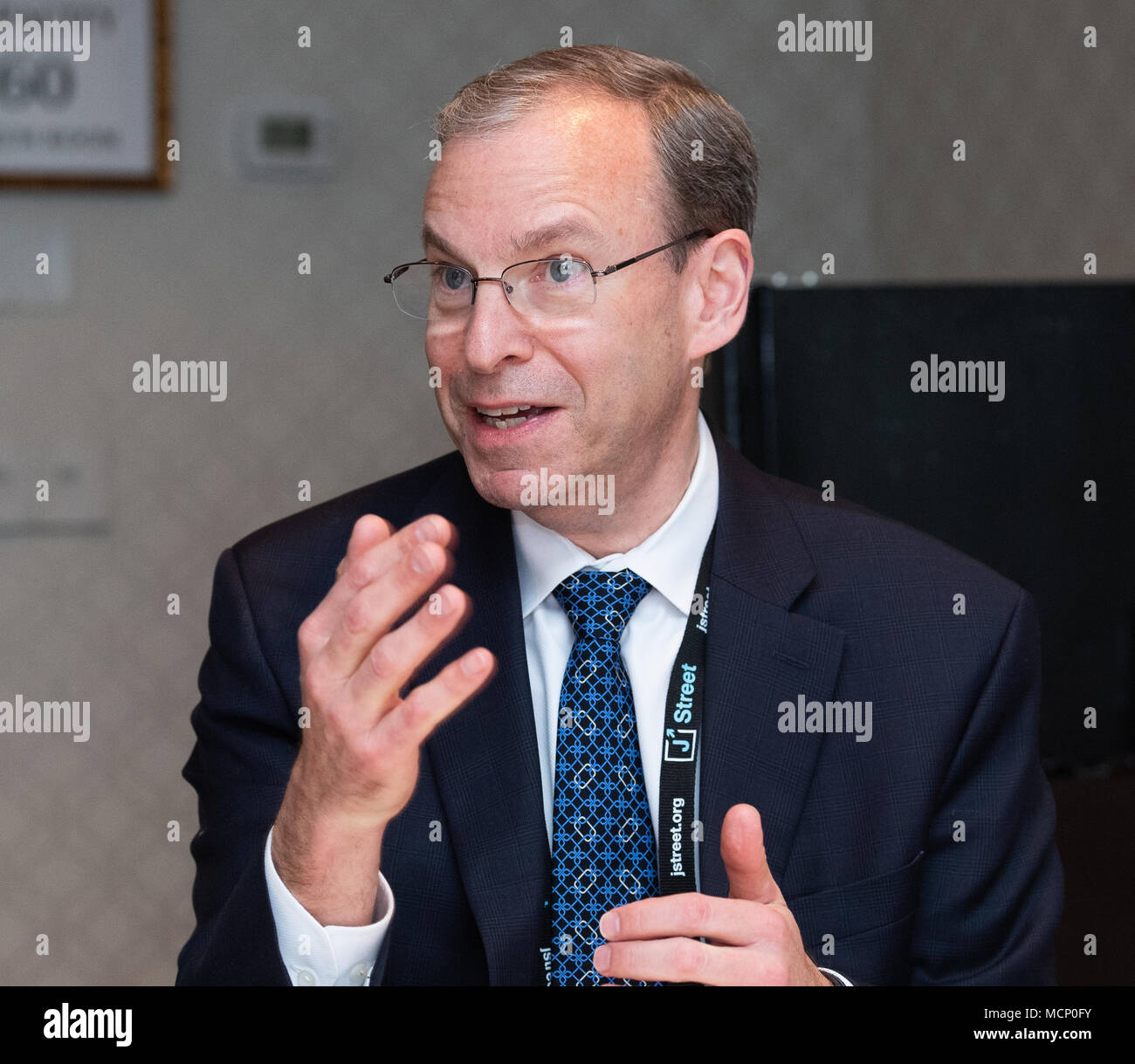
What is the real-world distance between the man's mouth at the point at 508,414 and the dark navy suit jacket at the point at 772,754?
0.16 metres

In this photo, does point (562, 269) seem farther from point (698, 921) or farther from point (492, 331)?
point (698, 921)

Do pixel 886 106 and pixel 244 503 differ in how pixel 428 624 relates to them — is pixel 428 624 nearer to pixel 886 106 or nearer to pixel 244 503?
pixel 244 503

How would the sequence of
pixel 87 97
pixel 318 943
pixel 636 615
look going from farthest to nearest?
1. pixel 87 97
2. pixel 636 615
3. pixel 318 943

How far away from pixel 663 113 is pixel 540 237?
0.23 meters

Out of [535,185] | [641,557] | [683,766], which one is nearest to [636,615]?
[641,557]

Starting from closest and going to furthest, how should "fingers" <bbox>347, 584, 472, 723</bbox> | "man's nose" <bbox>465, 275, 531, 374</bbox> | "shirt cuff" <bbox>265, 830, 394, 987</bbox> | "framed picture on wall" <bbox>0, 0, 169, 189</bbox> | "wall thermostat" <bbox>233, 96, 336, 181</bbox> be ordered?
"fingers" <bbox>347, 584, 472, 723</bbox> → "shirt cuff" <bbox>265, 830, 394, 987</bbox> → "man's nose" <bbox>465, 275, 531, 374</bbox> → "framed picture on wall" <bbox>0, 0, 169, 189</bbox> → "wall thermostat" <bbox>233, 96, 336, 181</bbox>

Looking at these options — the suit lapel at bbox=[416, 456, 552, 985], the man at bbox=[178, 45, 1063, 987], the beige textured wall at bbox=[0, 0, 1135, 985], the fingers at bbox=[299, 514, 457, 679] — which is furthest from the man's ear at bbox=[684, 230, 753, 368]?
the beige textured wall at bbox=[0, 0, 1135, 985]

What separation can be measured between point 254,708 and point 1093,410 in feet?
4.61

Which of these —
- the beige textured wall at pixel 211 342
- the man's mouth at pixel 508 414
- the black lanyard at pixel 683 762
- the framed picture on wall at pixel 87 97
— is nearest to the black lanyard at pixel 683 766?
the black lanyard at pixel 683 762

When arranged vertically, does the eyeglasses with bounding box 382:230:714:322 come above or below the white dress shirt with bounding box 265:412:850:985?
above

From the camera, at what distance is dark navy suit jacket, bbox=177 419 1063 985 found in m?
1.22

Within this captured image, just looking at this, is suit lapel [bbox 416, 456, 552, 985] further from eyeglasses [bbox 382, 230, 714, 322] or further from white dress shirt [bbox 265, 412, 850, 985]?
eyeglasses [bbox 382, 230, 714, 322]

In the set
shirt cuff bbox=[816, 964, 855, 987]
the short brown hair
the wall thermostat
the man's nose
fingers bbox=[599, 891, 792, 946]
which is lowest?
shirt cuff bbox=[816, 964, 855, 987]

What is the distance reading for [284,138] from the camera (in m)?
2.39
